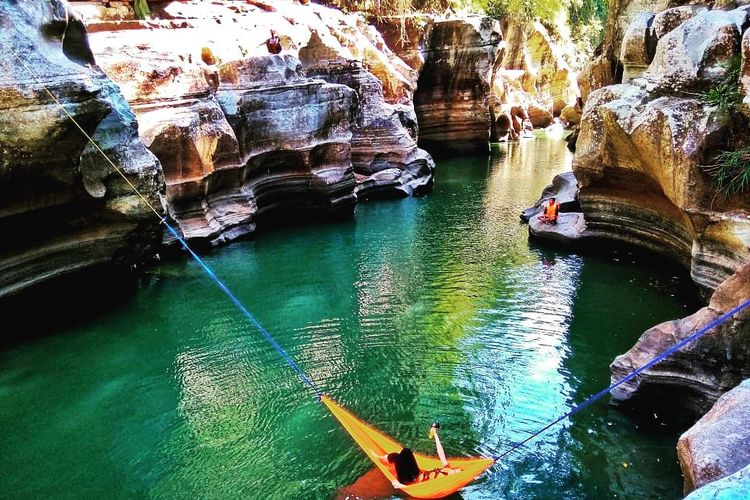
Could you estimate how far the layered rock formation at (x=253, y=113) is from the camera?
12641mm

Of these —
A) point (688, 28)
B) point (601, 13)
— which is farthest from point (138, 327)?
point (601, 13)

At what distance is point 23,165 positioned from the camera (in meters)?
8.63

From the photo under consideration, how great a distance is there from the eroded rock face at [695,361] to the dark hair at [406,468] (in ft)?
9.45

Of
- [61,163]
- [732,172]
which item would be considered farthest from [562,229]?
[61,163]

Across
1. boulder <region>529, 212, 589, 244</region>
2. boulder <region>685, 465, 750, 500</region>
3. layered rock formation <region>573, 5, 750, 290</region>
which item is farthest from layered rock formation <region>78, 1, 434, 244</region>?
boulder <region>685, 465, 750, 500</region>

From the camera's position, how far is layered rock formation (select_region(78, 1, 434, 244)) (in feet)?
41.5

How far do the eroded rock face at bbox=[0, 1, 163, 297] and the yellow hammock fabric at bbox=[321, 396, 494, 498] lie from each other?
6.02 metres

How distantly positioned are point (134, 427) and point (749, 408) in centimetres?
652

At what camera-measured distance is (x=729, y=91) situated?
8398mm

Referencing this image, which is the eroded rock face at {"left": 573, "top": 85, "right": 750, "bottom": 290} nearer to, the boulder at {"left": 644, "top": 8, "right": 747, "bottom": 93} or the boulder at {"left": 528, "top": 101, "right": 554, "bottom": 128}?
the boulder at {"left": 644, "top": 8, "right": 747, "bottom": 93}

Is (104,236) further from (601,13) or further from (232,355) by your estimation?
(601,13)

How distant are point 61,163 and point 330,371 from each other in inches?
212

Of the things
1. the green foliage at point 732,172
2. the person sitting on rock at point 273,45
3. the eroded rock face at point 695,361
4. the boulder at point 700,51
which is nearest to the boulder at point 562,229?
the boulder at point 700,51

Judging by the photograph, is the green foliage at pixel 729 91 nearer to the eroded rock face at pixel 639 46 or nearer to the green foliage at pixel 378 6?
the eroded rock face at pixel 639 46
